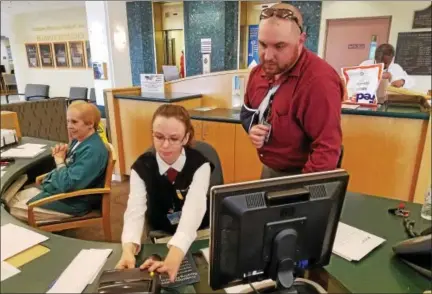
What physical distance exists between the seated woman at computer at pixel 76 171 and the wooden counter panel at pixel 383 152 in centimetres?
187

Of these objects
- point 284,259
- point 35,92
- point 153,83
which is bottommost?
point 284,259

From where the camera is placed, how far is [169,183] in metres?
1.30

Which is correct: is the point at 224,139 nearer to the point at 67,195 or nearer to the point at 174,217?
the point at 67,195

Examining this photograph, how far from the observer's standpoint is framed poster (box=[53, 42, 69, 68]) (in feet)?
5.71

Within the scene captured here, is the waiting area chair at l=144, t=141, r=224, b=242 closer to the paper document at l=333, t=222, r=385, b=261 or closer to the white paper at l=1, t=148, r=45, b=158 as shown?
the paper document at l=333, t=222, r=385, b=261

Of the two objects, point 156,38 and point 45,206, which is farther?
point 156,38

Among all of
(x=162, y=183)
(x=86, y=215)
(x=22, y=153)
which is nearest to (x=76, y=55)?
(x=22, y=153)

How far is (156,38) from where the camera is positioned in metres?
5.93

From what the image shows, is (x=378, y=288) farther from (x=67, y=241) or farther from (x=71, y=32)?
(x=71, y=32)

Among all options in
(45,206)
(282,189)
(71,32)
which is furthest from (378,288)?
(71,32)

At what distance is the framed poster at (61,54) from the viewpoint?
5.71 ft

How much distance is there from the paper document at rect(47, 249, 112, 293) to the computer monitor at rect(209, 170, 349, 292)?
0.38m

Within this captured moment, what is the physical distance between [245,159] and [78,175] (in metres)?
1.56

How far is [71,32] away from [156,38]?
432 centimetres
